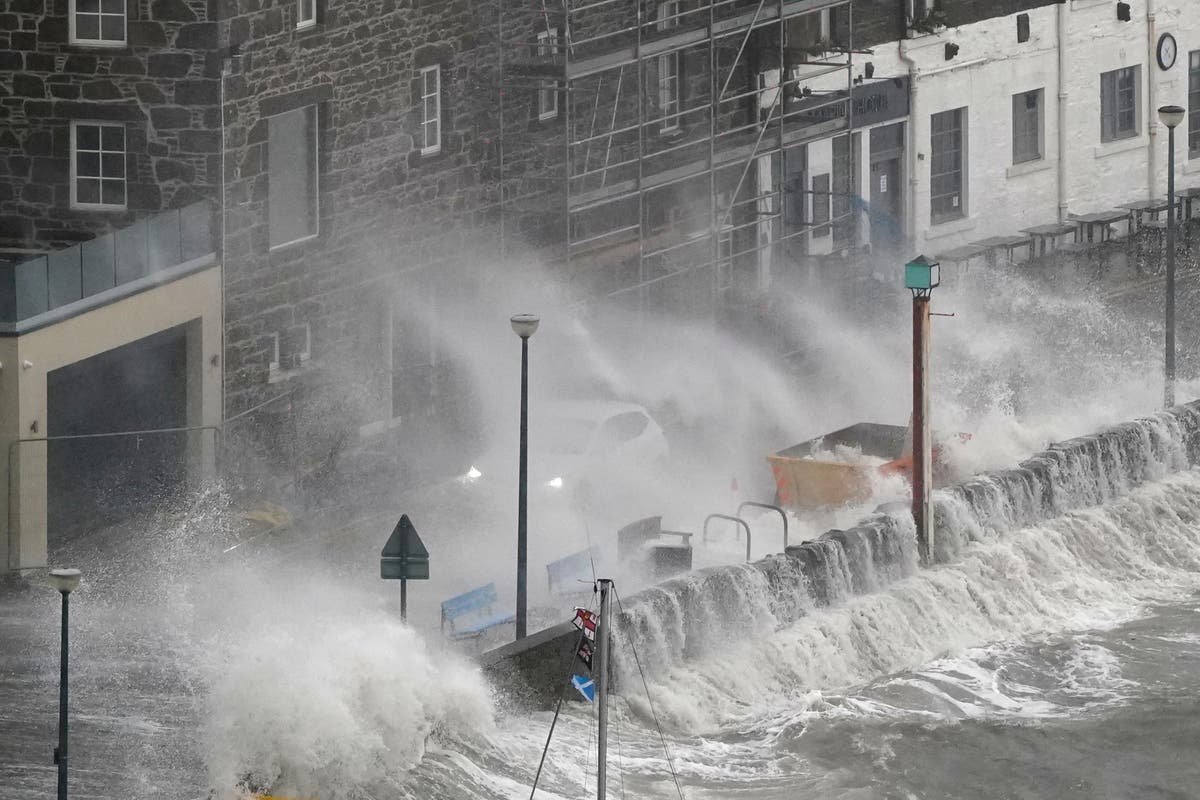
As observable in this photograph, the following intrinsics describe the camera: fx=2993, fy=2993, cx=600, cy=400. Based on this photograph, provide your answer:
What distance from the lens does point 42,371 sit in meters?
34.5

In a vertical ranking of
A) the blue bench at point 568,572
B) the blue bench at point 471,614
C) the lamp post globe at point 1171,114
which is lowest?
the blue bench at point 471,614

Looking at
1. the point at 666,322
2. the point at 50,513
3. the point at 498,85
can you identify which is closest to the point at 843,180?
the point at 666,322

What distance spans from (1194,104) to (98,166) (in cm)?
2692

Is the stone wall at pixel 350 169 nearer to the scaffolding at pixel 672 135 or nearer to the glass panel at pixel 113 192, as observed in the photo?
the scaffolding at pixel 672 135

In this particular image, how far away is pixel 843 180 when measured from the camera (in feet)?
160

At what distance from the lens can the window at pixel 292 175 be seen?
38.0m

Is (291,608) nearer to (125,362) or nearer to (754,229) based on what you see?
(125,362)

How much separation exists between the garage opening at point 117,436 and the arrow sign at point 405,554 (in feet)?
21.7

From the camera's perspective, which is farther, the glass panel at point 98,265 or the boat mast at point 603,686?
the glass panel at point 98,265

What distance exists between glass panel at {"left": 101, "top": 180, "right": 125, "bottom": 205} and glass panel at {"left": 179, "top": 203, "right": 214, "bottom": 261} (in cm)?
97

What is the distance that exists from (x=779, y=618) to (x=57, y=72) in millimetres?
11190

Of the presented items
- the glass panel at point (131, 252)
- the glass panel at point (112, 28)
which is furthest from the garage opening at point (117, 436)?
the glass panel at point (112, 28)

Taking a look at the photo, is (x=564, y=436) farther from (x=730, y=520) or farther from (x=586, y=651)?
(x=586, y=651)

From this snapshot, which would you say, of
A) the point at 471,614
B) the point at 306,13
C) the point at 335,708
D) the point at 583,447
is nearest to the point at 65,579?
the point at 335,708
